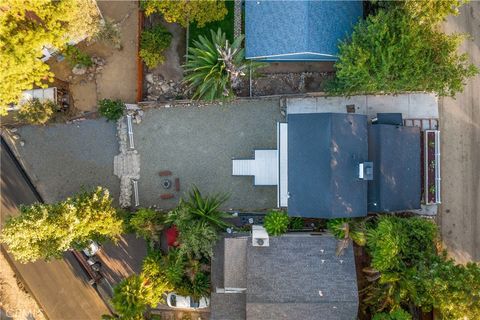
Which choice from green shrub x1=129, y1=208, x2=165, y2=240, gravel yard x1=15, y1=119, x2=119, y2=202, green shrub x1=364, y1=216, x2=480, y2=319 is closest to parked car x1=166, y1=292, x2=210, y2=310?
green shrub x1=129, y1=208, x2=165, y2=240

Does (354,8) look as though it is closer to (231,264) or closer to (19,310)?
(231,264)

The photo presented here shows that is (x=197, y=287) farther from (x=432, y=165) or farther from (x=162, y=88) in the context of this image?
(x=432, y=165)

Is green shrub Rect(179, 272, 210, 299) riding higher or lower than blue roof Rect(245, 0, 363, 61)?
lower

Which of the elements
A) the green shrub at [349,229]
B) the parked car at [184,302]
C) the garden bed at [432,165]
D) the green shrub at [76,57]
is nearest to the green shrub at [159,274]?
the parked car at [184,302]

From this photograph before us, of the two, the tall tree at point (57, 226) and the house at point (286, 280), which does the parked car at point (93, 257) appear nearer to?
the tall tree at point (57, 226)

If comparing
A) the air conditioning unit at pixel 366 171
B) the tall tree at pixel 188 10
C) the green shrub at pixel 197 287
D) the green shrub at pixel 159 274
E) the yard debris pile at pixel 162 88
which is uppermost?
the tall tree at pixel 188 10

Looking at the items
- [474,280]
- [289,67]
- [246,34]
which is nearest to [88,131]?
[246,34]

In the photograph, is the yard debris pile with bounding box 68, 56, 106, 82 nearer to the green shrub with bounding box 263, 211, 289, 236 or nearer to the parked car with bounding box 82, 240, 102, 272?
the parked car with bounding box 82, 240, 102, 272
